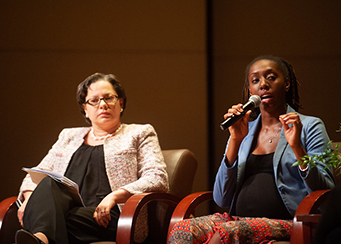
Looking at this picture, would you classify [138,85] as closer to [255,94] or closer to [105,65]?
[105,65]

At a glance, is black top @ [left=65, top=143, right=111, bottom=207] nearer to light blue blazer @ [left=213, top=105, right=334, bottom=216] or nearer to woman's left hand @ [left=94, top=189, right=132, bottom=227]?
woman's left hand @ [left=94, top=189, right=132, bottom=227]

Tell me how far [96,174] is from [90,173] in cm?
4

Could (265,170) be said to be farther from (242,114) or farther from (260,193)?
(242,114)

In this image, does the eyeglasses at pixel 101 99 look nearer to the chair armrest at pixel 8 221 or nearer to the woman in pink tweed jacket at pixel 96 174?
the woman in pink tweed jacket at pixel 96 174

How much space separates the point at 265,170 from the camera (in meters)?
2.17

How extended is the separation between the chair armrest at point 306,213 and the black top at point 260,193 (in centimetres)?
23

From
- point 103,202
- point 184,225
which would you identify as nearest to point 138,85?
point 103,202

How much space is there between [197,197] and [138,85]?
1.71 metres

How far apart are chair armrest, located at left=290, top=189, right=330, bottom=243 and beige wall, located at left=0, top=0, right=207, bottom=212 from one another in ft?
6.65

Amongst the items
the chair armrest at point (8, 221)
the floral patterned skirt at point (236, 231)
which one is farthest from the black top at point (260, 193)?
the chair armrest at point (8, 221)

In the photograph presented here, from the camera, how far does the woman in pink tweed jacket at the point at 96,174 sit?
2250 millimetres

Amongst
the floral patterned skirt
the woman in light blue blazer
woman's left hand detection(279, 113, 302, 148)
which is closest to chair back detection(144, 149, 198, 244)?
the woman in light blue blazer

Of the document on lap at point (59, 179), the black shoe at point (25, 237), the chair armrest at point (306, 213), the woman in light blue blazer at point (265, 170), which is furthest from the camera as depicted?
the document on lap at point (59, 179)

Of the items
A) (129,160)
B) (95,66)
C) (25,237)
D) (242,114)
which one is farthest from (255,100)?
(95,66)
